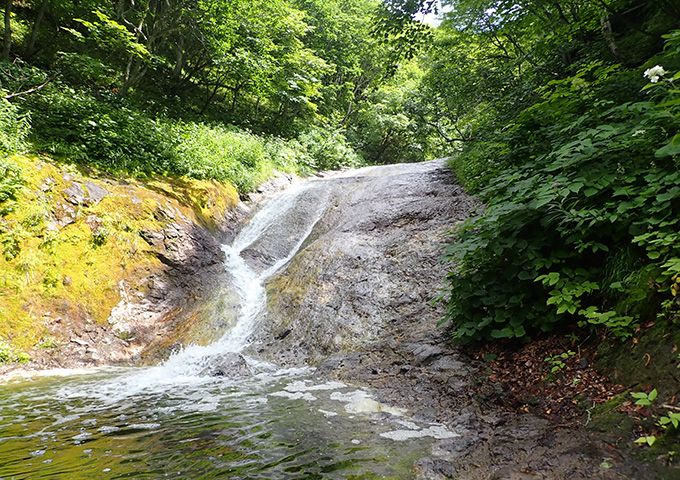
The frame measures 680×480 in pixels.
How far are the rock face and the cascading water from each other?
838mm

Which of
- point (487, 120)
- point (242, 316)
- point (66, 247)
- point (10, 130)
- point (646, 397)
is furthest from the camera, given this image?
point (487, 120)

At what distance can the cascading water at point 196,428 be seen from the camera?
6.49ft

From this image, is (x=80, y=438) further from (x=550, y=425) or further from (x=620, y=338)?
(x=620, y=338)

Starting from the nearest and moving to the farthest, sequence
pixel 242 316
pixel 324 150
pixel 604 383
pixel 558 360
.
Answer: pixel 604 383
pixel 558 360
pixel 242 316
pixel 324 150

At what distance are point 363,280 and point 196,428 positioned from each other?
3.81 meters

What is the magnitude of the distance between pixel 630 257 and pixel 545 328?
903 millimetres

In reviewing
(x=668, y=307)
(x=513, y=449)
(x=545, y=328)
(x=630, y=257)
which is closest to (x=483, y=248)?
(x=545, y=328)

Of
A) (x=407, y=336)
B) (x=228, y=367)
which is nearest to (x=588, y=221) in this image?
(x=407, y=336)

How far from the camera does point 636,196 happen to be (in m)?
2.68

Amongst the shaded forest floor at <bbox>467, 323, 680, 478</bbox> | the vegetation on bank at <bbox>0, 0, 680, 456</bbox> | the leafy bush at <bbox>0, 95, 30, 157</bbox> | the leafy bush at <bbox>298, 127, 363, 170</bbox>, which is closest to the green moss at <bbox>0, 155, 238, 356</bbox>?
the vegetation on bank at <bbox>0, 0, 680, 456</bbox>

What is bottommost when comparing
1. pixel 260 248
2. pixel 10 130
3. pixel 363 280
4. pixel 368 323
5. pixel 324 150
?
pixel 368 323

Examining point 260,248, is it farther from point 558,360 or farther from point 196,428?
point 558,360

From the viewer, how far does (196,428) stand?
8.53 feet

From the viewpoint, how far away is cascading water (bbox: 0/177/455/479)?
1978mm
